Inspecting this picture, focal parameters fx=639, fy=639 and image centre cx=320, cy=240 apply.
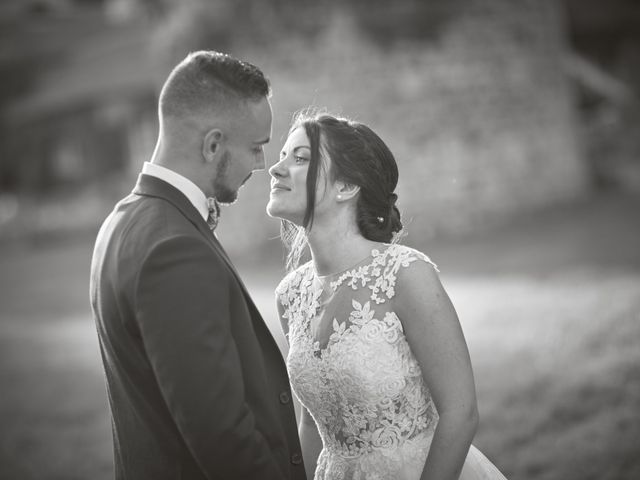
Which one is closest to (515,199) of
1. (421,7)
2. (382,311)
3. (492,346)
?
(421,7)

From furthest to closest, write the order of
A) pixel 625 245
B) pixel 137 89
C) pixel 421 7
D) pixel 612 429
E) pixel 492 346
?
pixel 137 89 → pixel 421 7 → pixel 625 245 → pixel 492 346 → pixel 612 429

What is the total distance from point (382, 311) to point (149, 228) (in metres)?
1.00

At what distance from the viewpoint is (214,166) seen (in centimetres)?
221

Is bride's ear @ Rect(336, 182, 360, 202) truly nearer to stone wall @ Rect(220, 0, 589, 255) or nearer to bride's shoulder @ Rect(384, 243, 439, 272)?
bride's shoulder @ Rect(384, 243, 439, 272)

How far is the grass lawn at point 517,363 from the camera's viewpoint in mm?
4660

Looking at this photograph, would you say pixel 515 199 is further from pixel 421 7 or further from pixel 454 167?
pixel 421 7

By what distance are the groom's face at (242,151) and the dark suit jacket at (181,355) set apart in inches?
6.1

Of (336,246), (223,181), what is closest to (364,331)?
(336,246)

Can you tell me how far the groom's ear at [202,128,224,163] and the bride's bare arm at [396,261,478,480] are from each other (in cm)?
93

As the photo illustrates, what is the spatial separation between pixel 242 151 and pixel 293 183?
50 cm

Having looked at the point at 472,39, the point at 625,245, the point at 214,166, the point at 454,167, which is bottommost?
the point at 214,166

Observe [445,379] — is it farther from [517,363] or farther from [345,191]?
[517,363]

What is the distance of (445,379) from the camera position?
7.85ft

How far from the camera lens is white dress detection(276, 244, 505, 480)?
8.25 ft
